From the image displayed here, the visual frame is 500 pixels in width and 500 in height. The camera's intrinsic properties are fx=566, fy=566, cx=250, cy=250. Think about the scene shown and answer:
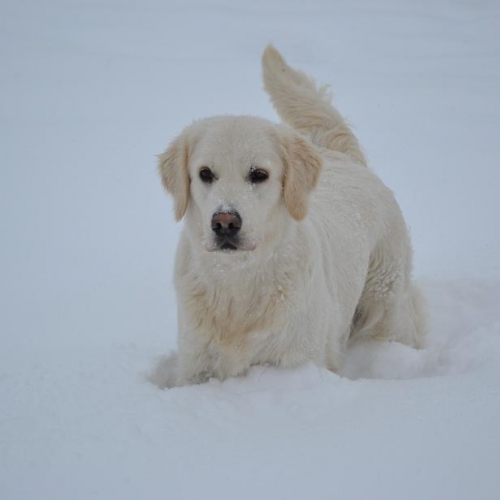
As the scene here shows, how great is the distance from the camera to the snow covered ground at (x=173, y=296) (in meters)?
2.09

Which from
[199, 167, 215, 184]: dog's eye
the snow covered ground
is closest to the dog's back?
the snow covered ground

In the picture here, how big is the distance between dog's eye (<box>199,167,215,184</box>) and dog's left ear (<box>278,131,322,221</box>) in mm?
394

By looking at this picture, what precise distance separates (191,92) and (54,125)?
2925 mm

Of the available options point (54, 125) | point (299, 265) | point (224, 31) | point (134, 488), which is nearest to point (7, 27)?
point (224, 31)

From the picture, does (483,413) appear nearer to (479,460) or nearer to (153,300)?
(479,460)

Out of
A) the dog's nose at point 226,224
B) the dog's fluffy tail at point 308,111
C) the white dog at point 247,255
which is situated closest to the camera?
the dog's nose at point 226,224

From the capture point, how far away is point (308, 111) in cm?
453

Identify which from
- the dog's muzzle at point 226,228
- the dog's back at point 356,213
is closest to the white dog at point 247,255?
the dog's muzzle at point 226,228

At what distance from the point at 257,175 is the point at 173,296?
200 centimetres

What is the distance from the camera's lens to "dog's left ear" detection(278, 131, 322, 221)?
2955 mm

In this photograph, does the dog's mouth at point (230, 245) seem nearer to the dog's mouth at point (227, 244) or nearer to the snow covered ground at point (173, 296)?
the dog's mouth at point (227, 244)

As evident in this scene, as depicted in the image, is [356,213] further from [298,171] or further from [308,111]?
[308,111]

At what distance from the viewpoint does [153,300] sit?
4469mm

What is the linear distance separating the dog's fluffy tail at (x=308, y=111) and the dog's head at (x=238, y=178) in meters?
1.37
